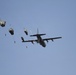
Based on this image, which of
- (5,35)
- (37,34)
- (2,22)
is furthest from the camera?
(37,34)

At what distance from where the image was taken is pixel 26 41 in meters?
172

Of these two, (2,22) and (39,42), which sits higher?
(2,22)

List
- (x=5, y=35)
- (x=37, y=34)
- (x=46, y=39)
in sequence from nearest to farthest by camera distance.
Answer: (x=5, y=35) < (x=37, y=34) < (x=46, y=39)

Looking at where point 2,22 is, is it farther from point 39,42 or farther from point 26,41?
point 26,41

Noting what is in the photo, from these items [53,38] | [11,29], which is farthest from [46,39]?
[11,29]

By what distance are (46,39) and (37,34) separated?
2334 cm

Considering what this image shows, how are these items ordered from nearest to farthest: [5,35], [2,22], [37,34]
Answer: [5,35] < [2,22] < [37,34]

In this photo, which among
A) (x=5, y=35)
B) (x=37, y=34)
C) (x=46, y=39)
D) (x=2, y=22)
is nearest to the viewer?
(x=5, y=35)

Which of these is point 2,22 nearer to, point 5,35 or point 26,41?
point 5,35

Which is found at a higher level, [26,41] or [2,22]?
[2,22]

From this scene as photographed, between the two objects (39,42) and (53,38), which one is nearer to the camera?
(39,42)

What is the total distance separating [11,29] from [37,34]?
3530 cm

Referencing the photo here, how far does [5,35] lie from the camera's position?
94875 millimetres

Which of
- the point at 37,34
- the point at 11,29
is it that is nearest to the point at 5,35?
the point at 11,29
